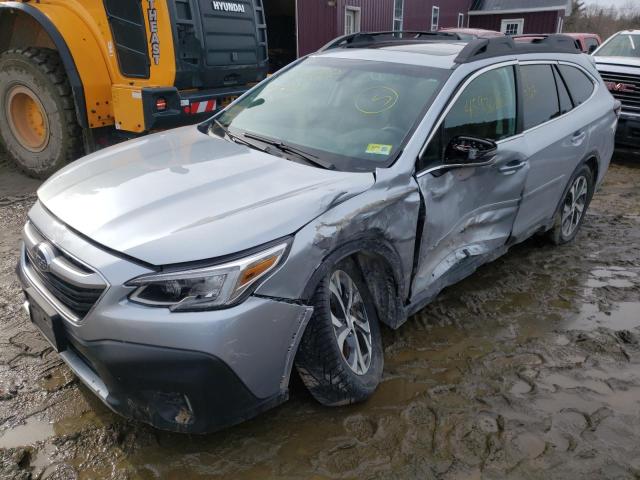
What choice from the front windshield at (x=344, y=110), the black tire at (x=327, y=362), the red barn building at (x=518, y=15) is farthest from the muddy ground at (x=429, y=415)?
the red barn building at (x=518, y=15)

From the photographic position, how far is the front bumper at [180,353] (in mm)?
1968

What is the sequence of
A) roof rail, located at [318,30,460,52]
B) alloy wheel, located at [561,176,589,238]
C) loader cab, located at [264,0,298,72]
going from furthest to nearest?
loader cab, located at [264,0,298,72], alloy wheel, located at [561,176,589,238], roof rail, located at [318,30,460,52]

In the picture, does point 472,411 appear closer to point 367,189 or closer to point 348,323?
point 348,323

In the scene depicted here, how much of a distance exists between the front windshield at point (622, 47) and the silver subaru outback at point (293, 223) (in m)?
6.40

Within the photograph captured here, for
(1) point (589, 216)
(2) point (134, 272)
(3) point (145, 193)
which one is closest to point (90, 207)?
(3) point (145, 193)

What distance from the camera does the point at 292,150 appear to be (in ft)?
9.59

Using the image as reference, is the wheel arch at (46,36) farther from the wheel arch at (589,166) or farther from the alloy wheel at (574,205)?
the alloy wheel at (574,205)

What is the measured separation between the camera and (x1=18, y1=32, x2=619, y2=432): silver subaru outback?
2.02 m

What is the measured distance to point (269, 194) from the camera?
239cm

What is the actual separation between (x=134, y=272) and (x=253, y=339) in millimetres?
519

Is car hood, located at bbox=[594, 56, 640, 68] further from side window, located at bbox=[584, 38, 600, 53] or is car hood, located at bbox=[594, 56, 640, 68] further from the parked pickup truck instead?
side window, located at bbox=[584, 38, 600, 53]

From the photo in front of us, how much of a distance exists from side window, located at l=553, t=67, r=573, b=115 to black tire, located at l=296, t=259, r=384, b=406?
8.49 ft

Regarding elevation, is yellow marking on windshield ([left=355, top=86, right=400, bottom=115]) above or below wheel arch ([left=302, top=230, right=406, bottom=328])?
above

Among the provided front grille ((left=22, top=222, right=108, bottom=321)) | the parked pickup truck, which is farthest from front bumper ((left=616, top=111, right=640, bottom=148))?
front grille ((left=22, top=222, right=108, bottom=321))
